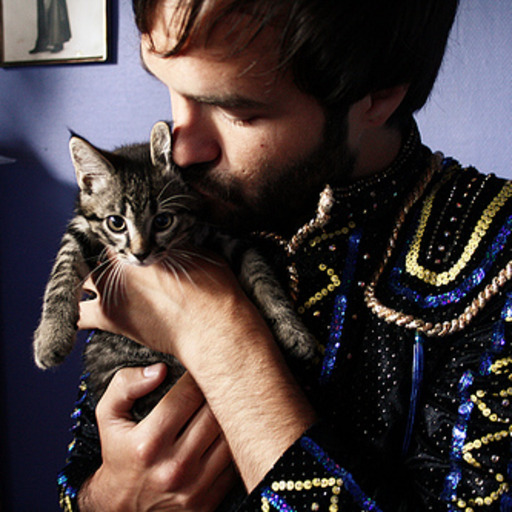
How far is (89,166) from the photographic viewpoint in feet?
3.07

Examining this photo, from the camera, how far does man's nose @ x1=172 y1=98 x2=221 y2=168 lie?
773 millimetres

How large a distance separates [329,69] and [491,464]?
64 centimetres

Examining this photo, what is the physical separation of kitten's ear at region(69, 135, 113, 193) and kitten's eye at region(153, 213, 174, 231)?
13cm

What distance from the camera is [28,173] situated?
1.87m

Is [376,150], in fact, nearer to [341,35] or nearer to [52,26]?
[341,35]

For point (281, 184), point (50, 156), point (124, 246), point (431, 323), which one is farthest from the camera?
point (50, 156)

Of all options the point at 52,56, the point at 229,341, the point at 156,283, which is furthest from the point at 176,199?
the point at 52,56

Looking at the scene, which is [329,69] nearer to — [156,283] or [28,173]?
[156,283]

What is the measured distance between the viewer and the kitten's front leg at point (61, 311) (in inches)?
33.1

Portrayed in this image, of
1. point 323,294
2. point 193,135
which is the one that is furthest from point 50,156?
point 323,294

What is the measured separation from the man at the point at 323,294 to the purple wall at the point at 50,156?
0.50 m

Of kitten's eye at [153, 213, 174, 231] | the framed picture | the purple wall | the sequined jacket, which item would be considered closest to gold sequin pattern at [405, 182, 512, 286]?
the sequined jacket

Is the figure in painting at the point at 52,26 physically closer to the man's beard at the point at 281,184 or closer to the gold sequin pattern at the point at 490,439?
the man's beard at the point at 281,184

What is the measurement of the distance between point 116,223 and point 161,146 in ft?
0.63
